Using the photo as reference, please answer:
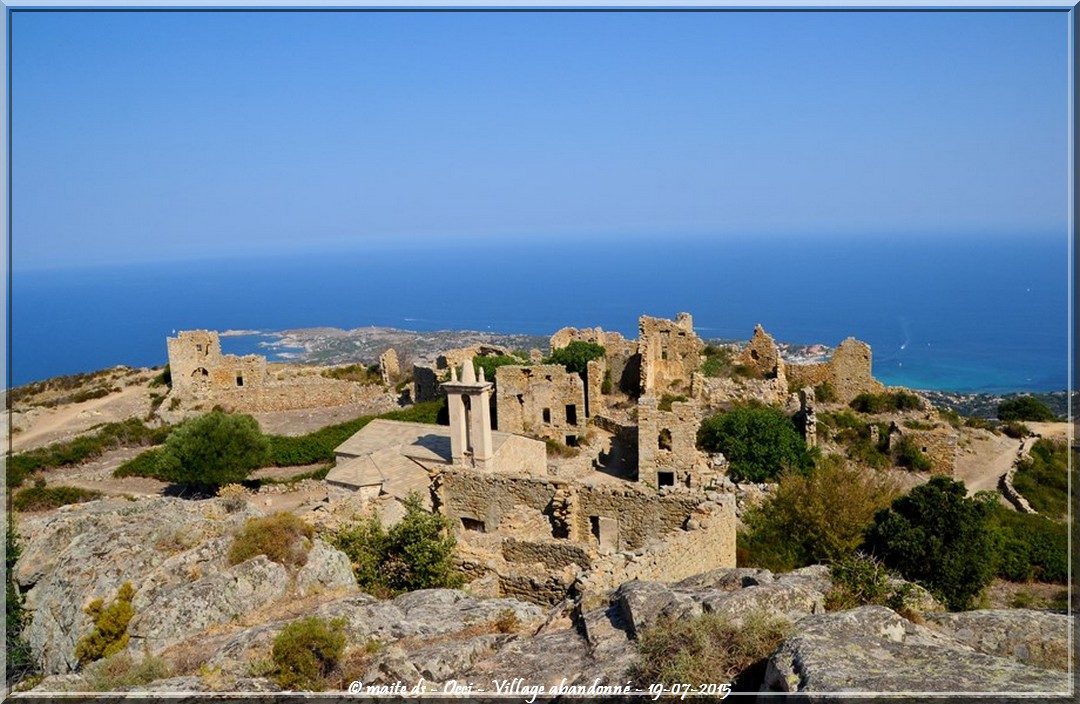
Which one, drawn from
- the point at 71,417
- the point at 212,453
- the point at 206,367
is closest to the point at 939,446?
the point at 212,453

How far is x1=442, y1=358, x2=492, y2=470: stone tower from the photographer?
1577 cm

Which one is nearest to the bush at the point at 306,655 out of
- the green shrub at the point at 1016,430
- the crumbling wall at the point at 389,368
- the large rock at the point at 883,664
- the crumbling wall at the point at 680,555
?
the crumbling wall at the point at 680,555

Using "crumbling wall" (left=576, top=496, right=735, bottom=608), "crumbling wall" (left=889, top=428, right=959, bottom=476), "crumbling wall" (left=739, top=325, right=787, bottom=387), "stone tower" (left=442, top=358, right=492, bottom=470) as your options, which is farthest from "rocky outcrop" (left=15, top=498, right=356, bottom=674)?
"crumbling wall" (left=739, top=325, right=787, bottom=387)

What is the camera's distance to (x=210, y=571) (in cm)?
1030

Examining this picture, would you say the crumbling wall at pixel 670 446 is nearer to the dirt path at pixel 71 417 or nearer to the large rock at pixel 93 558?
the large rock at pixel 93 558

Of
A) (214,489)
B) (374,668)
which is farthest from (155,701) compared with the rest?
(214,489)

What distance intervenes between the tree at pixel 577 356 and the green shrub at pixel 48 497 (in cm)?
1670

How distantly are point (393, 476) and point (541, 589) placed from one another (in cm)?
573

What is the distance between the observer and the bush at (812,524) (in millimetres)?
12625

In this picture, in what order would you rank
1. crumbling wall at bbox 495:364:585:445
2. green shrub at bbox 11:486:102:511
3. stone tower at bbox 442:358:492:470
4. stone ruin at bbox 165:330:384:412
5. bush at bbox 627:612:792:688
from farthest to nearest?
1. stone ruin at bbox 165:330:384:412
2. crumbling wall at bbox 495:364:585:445
3. green shrub at bbox 11:486:102:511
4. stone tower at bbox 442:358:492:470
5. bush at bbox 627:612:792:688

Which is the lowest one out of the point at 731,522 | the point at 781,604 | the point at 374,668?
the point at 731,522

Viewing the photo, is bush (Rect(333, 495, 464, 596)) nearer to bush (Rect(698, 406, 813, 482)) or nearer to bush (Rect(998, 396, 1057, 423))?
bush (Rect(698, 406, 813, 482))

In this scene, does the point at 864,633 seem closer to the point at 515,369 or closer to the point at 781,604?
the point at 781,604

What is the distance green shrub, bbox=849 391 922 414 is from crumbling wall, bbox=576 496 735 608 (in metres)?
16.9
